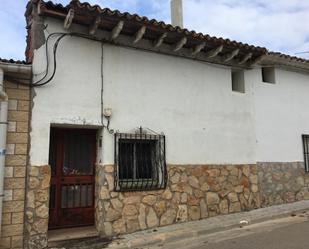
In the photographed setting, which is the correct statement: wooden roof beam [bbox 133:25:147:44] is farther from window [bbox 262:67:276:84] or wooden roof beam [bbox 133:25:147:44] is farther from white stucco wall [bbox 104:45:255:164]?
window [bbox 262:67:276:84]

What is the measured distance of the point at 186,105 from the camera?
28.2 ft

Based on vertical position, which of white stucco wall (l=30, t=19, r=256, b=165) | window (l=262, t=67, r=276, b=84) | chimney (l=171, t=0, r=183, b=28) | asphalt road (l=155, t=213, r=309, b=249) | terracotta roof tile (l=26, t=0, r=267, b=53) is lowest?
asphalt road (l=155, t=213, r=309, b=249)

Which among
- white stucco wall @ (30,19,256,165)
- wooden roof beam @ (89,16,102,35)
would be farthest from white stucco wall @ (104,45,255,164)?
wooden roof beam @ (89,16,102,35)

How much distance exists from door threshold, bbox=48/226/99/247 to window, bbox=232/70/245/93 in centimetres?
550

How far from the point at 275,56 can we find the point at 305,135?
110 inches

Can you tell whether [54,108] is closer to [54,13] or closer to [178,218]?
[54,13]

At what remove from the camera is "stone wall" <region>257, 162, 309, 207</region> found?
975cm

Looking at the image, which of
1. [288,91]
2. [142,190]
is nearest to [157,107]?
[142,190]

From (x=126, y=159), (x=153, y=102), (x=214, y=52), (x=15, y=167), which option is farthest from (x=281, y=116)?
(x=15, y=167)

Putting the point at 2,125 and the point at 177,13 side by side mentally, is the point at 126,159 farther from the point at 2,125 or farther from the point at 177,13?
the point at 177,13

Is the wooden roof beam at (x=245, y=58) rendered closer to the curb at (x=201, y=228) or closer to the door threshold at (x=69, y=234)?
the curb at (x=201, y=228)

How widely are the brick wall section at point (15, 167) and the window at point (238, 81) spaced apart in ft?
19.1

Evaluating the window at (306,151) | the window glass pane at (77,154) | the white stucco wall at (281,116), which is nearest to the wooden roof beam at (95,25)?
the window glass pane at (77,154)

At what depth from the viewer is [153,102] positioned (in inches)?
318
